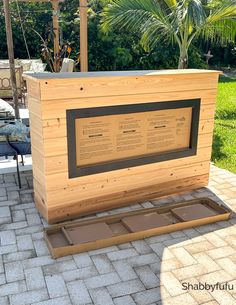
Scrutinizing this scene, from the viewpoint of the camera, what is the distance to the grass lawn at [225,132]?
6060mm

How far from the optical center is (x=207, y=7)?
8297 millimetres

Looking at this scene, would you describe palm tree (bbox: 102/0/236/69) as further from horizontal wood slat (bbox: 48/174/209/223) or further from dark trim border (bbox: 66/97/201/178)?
horizontal wood slat (bbox: 48/174/209/223)

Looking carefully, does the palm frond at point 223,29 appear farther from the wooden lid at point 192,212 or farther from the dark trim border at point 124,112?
the wooden lid at point 192,212

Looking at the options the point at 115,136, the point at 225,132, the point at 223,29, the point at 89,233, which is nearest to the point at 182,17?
the point at 223,29

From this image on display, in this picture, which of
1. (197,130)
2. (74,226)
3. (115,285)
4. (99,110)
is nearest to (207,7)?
(197,130)

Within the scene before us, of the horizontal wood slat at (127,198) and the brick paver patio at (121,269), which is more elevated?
the horizontal wood slat at (127,198)

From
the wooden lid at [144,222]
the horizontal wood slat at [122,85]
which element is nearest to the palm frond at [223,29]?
the horizontal wood slat at [122,85]

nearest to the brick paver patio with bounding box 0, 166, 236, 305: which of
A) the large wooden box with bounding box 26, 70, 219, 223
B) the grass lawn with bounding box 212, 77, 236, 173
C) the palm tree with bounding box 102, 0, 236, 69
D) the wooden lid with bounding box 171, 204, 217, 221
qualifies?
the wooden lid with bounding box 171, 204, 217, 221

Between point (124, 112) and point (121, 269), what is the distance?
170 centimetres

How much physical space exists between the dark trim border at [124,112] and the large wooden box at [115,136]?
0.4 inches

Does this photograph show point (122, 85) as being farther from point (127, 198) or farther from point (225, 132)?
point (225, 132)

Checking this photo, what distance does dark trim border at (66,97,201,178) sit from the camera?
3.77 m

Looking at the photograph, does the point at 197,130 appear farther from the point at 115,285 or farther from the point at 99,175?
the point at 115,285

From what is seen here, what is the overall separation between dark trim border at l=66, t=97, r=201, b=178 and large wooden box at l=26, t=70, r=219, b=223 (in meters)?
0.01
